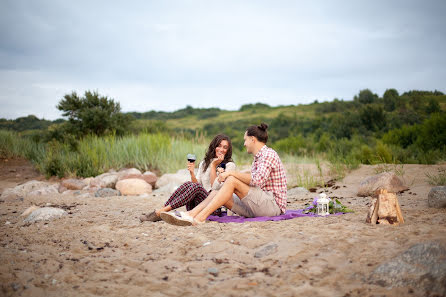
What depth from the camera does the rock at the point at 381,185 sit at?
6.75 meters

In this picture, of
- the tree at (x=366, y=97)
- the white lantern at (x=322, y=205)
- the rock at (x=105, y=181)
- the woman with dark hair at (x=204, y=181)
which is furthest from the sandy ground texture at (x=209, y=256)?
the tree at (x=366, y=97)

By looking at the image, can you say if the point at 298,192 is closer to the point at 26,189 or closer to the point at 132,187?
the point at 132,187

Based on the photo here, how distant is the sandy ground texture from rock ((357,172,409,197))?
232cm

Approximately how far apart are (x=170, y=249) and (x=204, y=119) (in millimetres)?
46432

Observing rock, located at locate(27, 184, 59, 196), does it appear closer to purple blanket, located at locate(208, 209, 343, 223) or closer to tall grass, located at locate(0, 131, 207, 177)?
tall grass, located at locate(0, 131, 207, 177)

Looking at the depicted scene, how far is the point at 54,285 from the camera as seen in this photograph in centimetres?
278

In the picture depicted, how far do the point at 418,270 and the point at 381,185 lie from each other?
4.49 metres

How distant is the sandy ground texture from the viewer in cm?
269

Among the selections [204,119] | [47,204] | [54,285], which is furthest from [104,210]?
[204,119]

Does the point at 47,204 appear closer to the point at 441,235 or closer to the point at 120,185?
the point at 120,185

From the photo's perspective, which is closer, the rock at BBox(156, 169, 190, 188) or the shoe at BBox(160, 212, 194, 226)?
the shoe at BBox(160, 212, 194, 226)

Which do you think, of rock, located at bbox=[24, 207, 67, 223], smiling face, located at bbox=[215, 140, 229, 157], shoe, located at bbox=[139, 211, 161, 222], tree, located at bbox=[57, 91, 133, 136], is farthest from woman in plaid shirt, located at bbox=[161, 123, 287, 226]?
tree, located at bbox=[57, 91, 133, 136]

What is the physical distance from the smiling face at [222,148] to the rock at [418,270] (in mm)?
2970

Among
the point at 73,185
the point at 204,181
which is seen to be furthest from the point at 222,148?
the point at 73,185
